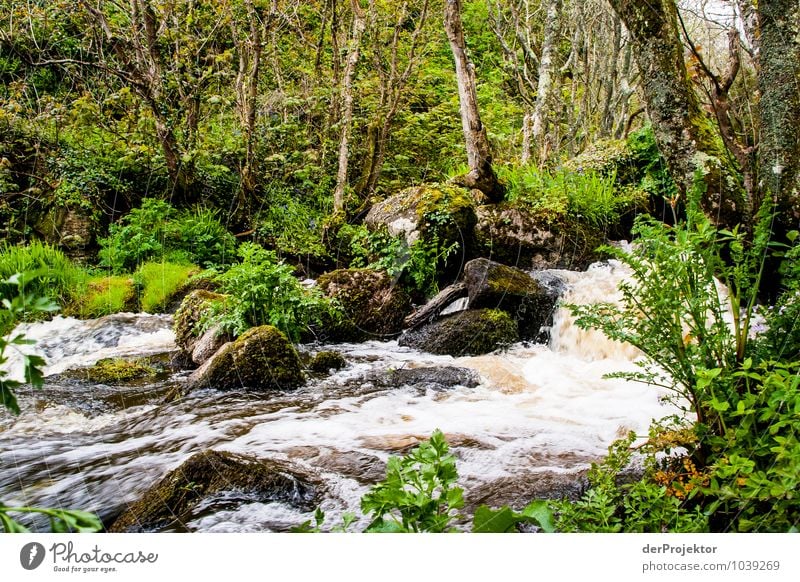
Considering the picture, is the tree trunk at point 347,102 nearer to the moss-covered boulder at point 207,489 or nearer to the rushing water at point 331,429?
the rushing water at point 331,429

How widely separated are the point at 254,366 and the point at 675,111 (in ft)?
11.7

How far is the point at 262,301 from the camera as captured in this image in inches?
209

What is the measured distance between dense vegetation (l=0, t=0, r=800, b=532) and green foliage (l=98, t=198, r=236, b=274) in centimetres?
4

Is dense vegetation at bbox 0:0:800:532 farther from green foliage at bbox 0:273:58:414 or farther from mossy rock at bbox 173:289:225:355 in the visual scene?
green foliage at bbox 0:273:58:414

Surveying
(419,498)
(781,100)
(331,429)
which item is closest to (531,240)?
(781,100)

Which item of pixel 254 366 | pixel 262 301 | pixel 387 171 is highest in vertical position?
pixel 387 171

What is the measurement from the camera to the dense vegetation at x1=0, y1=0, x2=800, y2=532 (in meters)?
1.97

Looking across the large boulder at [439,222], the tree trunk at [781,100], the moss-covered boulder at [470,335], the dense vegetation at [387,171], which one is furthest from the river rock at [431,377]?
the large boulder at [439,222]

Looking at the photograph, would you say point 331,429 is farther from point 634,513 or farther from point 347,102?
point 347,102
